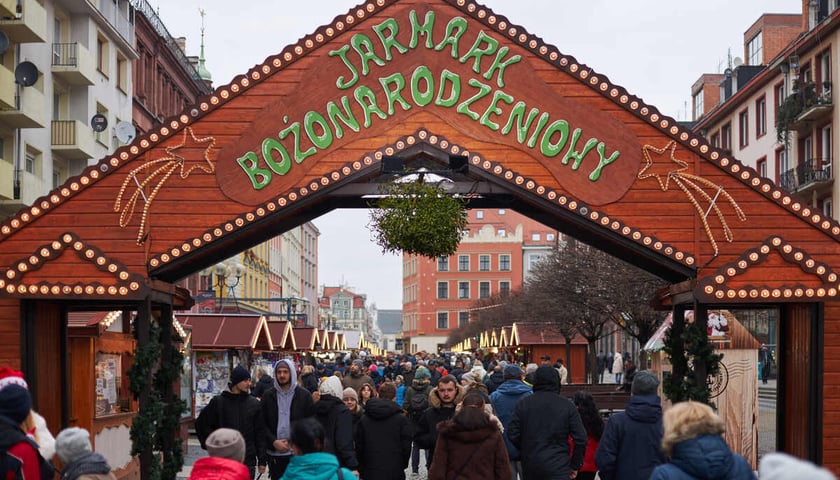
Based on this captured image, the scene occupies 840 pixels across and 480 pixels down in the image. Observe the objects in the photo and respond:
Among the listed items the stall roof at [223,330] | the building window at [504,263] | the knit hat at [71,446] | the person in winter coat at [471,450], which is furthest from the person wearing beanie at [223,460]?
the building window at [504,263]

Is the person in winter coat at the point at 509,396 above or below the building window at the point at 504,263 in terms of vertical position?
below

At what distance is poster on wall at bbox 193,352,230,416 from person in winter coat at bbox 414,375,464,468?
15.0 m

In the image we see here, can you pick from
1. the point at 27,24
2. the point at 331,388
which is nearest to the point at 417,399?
the point at 331,388

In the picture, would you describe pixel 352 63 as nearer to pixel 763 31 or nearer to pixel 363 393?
pixel 363 393

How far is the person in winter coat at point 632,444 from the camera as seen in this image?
32.3 feet

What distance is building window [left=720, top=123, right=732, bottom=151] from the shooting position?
61487mm

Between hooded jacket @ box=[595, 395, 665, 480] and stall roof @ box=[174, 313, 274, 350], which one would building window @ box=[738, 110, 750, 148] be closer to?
stall roof @ box=[174, 313, 274, 350]

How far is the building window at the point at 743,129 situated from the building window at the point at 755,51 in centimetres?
266

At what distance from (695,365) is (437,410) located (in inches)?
113

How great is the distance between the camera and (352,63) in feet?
44.3

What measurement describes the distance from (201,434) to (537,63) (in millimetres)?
5645

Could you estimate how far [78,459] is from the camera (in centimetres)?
695

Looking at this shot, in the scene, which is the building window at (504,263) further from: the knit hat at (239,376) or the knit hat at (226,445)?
the knit hat at (226,445)

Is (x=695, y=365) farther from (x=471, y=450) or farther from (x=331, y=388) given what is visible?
(x=471, y=450)
